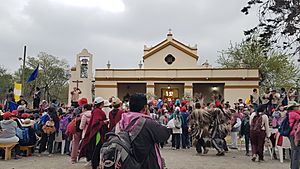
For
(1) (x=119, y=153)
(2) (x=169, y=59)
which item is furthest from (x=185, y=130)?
(2) (x=169, y=59)

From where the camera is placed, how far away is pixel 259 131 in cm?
1077

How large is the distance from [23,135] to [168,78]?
2232 centimetres

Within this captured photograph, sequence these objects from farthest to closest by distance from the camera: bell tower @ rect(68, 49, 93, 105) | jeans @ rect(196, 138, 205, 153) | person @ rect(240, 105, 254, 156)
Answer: bell tower @ rect(68, 49, 93, 105) < person @ rect(240, 105, 254, 156) < jeans @ rect(196, 138, 205, 153)

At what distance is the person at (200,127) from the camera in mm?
12438

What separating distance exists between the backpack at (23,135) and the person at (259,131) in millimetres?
7665

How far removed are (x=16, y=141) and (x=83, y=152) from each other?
11.2ft

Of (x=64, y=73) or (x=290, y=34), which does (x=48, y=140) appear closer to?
(x=290, y=34)

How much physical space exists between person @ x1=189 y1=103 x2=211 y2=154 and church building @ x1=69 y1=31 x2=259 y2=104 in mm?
17518

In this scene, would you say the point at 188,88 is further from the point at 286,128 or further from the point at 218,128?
the point at 286,128

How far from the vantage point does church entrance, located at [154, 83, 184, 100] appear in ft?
109

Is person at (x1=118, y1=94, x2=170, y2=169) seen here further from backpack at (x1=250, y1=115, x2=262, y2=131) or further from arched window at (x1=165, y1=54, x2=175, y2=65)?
arched window at (x1=165, y1=54, x2=175, y2=65)

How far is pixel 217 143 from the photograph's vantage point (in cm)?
1248

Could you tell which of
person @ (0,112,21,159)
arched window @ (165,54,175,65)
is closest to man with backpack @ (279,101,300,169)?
person @ (0,112,21,159)

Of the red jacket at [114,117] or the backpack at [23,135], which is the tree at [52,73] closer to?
the backpack at [23,135]
